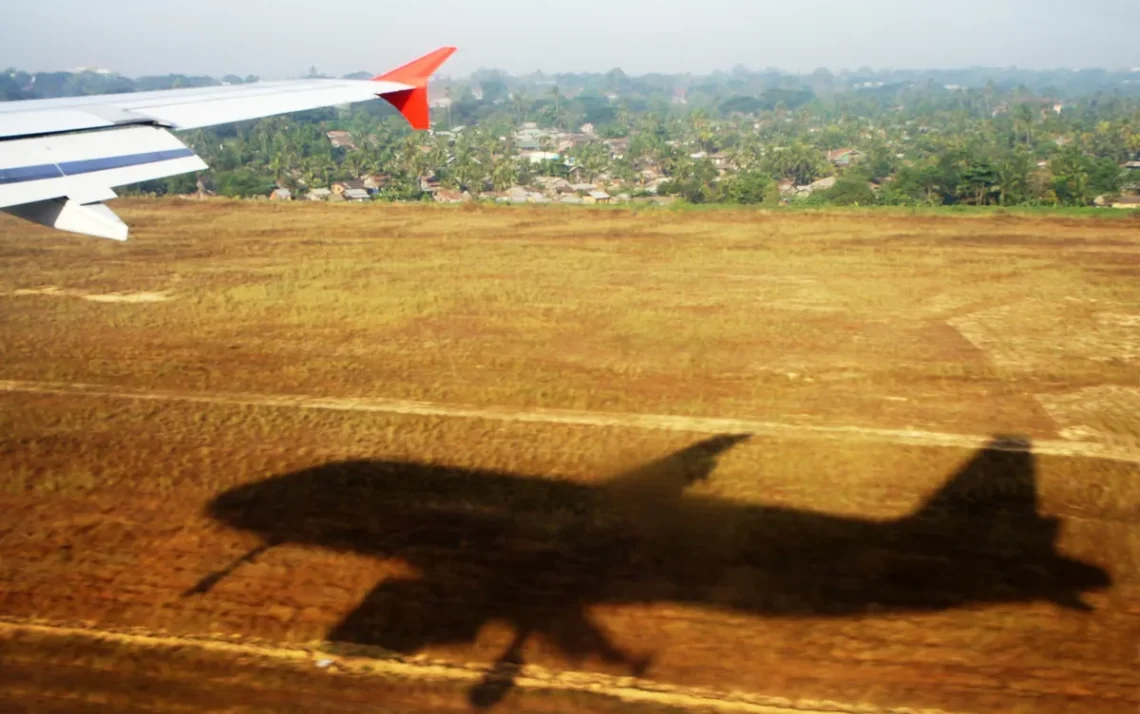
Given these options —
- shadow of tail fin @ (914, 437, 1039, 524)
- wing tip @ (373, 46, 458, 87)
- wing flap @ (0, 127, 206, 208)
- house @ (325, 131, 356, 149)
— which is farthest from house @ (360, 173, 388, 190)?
shadow of tail fin @ (914, 437, 1039, 524)

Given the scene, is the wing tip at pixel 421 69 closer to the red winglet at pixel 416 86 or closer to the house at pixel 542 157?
the red winglet at pixel 416 86

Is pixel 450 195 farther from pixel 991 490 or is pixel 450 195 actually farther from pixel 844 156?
pixel 991 490

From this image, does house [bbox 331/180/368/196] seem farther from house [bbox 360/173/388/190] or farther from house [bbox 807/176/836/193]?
house [bbox 807/176/836/193]

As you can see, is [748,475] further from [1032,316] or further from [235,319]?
[235,319]

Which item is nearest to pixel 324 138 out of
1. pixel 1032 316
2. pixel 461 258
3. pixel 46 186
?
pixel 461 258

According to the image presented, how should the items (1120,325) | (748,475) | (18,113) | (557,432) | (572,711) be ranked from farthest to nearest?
(1120,325) → (557,432) → (748,475) → (18,113) → (572,711)

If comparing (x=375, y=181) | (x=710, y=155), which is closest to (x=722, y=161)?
(x=710, y=155)

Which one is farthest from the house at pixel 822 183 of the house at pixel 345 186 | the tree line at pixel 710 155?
the house at pixel 345 186

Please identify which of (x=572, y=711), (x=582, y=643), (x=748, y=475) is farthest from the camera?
(x=748, y=475)
